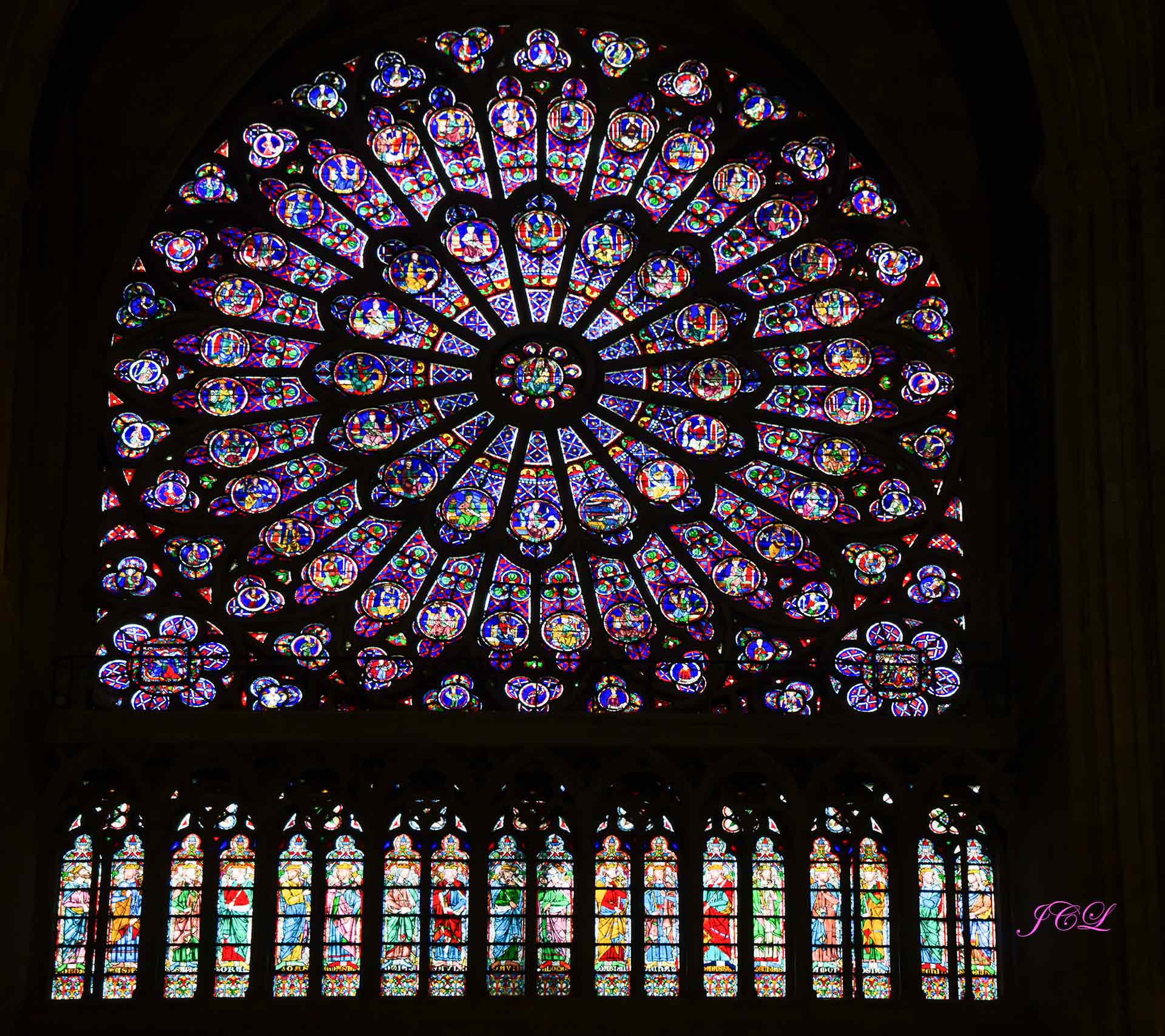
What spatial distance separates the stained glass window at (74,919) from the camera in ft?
46.6

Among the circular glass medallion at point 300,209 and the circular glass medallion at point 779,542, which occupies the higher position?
the circular glass medallion at point 300,209

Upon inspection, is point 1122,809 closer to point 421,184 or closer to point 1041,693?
point 1041,693

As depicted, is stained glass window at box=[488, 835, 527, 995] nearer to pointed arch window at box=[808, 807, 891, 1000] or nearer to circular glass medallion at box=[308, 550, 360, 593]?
pointed arch window at box=[808, 807, 891, 1000]

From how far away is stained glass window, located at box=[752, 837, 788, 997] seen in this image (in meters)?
14.3

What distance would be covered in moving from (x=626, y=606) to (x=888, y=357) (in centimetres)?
245

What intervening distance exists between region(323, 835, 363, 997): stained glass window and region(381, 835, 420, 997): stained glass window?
151mm

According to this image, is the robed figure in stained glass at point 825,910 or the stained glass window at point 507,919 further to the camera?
the robed figure in stained glass at point 825,910

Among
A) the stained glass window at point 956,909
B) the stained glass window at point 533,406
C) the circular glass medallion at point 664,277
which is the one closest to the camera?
the stained glass window at point 956,909

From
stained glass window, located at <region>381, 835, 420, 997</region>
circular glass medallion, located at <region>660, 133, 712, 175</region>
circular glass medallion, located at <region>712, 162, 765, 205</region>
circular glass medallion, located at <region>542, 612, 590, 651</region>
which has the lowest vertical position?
stained glass window, located at <region>381, 835, 420, 997</region>

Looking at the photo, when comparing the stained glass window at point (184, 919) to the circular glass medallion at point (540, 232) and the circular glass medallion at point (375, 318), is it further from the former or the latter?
the circular glass medallion at point (540, 232)

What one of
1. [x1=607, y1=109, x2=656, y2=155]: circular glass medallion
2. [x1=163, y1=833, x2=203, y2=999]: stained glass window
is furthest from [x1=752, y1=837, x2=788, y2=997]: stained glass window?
[x1=607, y1=109, x2=656, y2=155]: circular glass medallion

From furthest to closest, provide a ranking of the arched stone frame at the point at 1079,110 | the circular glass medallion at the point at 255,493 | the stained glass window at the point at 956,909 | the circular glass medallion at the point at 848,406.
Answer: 1. the circular glass medallion at the point at 848,406
2. the circular glass medallion at the point at 255,493
3. the stained glass window at the point at 956,909
4. the arched stone frame at the point at 1079,110

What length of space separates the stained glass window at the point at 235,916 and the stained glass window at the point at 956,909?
3.80m

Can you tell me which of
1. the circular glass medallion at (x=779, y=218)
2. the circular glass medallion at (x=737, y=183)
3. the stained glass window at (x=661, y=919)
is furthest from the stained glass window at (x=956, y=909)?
the circular glass medallion at (x=737, y=183)
